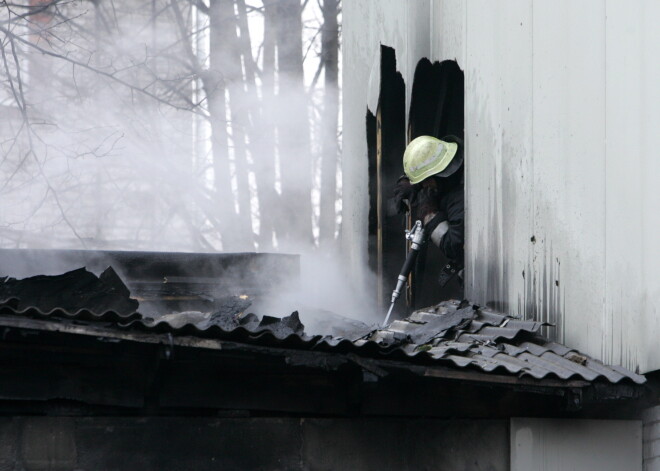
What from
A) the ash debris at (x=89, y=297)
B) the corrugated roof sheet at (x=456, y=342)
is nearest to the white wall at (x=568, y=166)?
the corrugated roof sheet at (x=456, y=342)

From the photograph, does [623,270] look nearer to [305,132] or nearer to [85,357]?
[85,357]

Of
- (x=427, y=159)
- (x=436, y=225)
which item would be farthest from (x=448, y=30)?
(x=436, y=225)

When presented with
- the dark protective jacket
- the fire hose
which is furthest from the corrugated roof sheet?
the fire hose

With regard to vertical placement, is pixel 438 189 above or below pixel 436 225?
above

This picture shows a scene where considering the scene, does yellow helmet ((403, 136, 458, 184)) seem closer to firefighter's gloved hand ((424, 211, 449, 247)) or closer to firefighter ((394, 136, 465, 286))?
firefighter ((394, 136, 465, 286))

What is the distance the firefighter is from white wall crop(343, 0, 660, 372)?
69 centimetres

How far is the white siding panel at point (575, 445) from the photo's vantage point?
21.3 feet

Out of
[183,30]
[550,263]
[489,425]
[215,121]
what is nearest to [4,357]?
[489,425]

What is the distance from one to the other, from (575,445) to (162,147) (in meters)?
18.5

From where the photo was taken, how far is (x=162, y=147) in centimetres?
2395

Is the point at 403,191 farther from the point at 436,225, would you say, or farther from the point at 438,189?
the point at 436,225

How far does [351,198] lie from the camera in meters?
15.8

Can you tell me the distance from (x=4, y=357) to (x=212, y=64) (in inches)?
862

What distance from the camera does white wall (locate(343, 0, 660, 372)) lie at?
6.04 metres
